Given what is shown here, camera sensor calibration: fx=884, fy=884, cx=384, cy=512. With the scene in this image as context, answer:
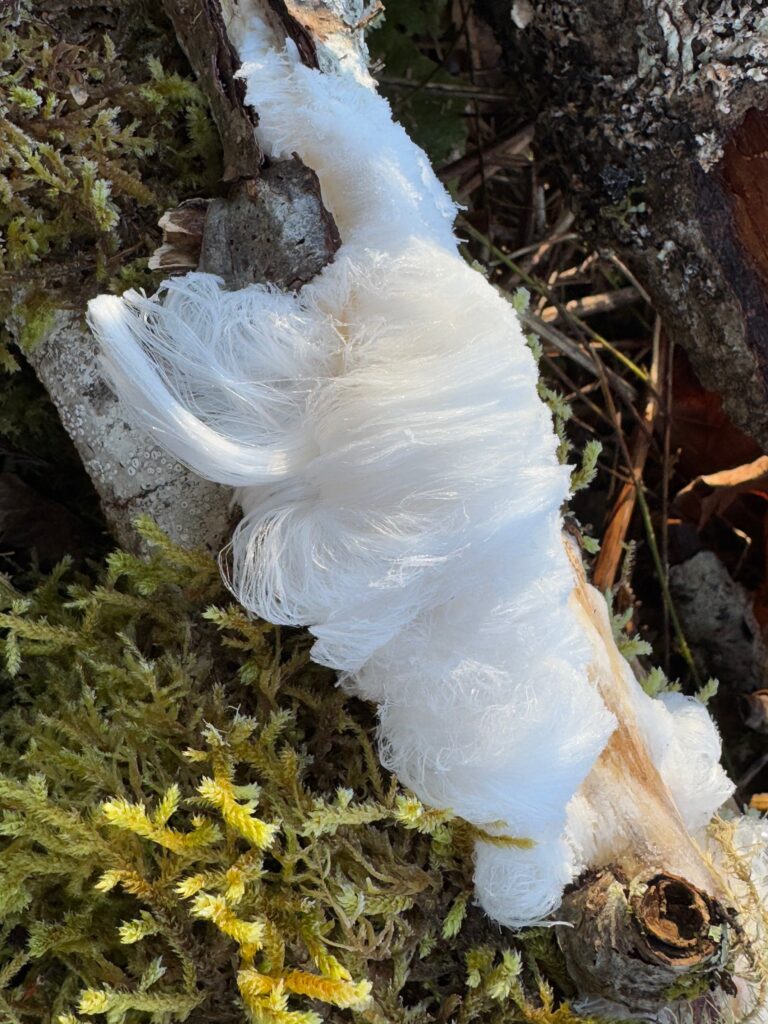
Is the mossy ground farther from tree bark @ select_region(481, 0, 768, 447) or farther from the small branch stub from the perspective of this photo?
tree bark @ select_region(481, 0, 768, 447)

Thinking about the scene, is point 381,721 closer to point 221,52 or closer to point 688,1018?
point 688,1018

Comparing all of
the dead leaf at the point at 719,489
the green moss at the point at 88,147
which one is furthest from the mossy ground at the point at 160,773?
the dead leaf at the point at 719,489

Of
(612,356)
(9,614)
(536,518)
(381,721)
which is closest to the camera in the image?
(536,518)

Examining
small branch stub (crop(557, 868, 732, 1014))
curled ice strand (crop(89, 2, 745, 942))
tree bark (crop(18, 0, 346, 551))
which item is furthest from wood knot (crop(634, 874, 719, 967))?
tree bark (crop(18, 0, 346, 551))

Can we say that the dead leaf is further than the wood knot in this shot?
Yes

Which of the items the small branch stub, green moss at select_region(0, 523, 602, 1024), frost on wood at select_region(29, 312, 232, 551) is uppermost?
frost on wood at select_region(29, 312, 232, 551)

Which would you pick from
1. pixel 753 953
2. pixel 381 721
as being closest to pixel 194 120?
pixel 381 721
